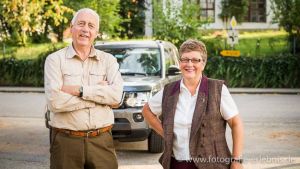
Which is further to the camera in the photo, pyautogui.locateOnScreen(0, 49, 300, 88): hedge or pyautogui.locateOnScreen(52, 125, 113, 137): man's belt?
pyautogui.locateOnScreen(0, 49, 300, 88): hedge

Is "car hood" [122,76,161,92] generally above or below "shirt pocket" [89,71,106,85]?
below

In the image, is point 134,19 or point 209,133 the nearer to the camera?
point 209,133

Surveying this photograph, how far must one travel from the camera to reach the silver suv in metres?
8.16

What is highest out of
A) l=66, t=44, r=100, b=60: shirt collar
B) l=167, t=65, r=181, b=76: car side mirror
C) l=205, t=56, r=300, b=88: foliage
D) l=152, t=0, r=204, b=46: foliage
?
l=152, t=0, r=204, b=46: foliage

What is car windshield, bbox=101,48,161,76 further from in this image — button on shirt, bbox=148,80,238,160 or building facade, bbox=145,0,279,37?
building facade, bbox=145,0,279,37

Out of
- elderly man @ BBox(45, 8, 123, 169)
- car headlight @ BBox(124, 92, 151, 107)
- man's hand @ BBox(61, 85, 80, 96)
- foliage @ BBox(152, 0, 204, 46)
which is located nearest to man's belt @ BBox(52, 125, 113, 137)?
elderly man @ BBox(45, 8, 123, 169)

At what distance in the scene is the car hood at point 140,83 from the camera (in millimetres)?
8297

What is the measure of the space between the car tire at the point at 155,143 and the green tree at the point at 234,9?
28536 mm

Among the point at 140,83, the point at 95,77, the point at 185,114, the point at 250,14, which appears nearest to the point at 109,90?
the point at 95,77

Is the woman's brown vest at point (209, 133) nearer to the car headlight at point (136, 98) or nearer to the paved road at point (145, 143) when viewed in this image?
the paved road at point (145, 143)

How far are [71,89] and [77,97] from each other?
0.31ft

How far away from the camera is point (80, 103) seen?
439cm

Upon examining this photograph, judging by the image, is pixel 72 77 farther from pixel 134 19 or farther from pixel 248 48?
pixel 134 19

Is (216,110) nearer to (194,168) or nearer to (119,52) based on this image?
(194,168)
